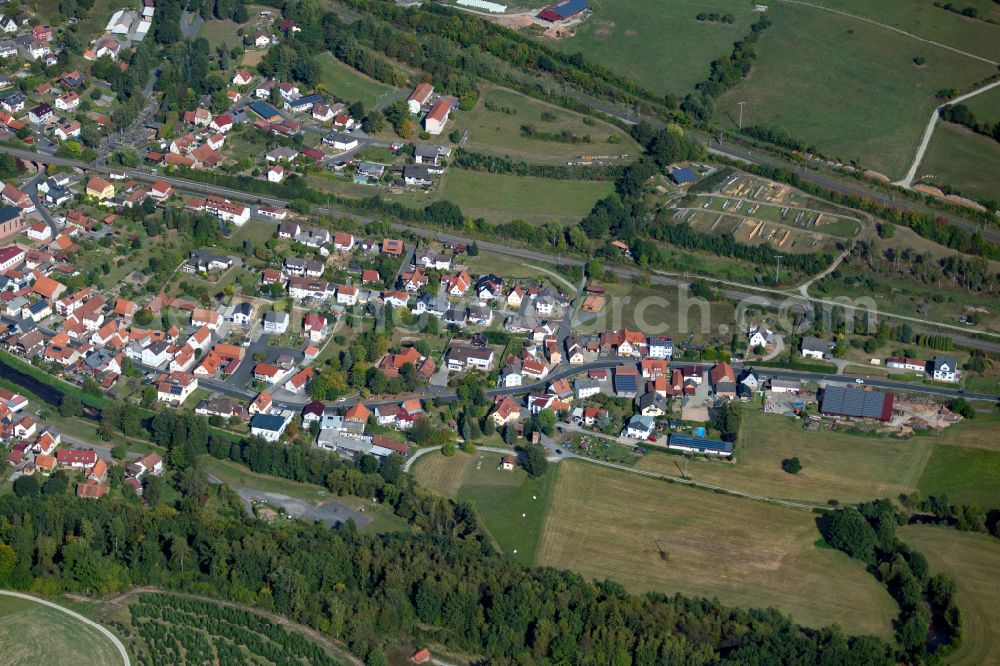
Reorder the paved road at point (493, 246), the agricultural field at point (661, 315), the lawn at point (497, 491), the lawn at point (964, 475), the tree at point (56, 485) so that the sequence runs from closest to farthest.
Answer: the lawn at point (497, 491) < the tree at point (56, 485) < the lawn at point (964, 475) < the agricultural field at point (661, 315) < the paved road at point (493, 246)

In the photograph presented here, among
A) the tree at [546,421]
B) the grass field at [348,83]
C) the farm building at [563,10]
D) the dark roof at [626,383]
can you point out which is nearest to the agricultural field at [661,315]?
the dark roof at [626,383]

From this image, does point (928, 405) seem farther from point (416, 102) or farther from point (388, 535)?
point (416, 102)

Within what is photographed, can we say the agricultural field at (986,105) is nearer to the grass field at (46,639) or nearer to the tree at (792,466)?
the tree at (792,466)

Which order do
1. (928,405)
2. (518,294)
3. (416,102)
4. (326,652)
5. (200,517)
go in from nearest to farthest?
1. (326,652)
2. (200,517)
3. (928,405)
4. (518,294)
5. (416,102)

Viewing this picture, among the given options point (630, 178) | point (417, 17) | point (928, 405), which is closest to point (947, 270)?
point (928, 405)

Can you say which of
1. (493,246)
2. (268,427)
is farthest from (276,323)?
(493,246)
